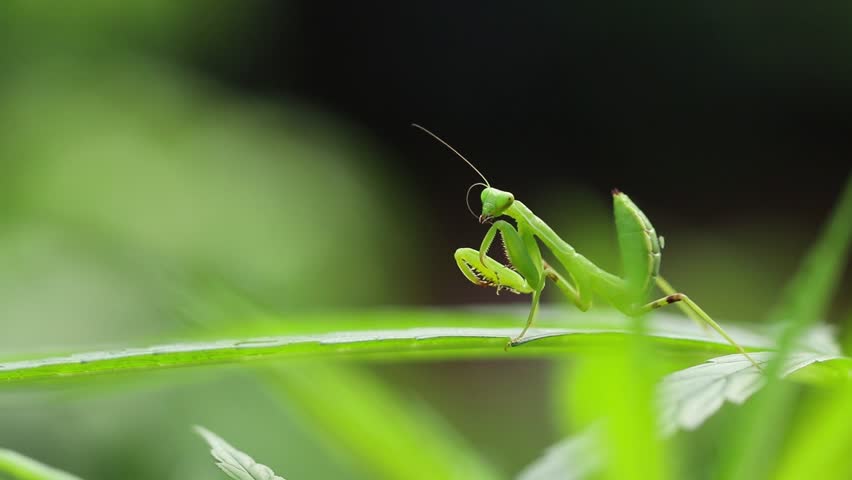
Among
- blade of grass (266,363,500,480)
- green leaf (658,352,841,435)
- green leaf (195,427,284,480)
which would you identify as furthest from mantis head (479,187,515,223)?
green leaf (195,427,284,480)

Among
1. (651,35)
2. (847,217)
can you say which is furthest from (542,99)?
(847,217)

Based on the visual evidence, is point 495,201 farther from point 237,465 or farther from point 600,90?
point 600,90

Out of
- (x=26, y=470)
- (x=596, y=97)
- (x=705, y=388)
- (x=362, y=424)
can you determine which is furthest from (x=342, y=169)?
(x=26, y=470)

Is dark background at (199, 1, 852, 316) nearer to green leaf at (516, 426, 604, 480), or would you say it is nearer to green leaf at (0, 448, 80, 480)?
green leaf at (516, 426, 604, 480)

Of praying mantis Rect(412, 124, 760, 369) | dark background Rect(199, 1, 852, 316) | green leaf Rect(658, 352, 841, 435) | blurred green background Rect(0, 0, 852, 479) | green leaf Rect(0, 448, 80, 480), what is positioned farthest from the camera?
dark background Rect(199, 1, 852, 316)

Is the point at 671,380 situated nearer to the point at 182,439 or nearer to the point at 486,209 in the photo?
the point at 486,209

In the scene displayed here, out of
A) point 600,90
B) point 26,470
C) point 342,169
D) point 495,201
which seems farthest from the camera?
point 600,90
